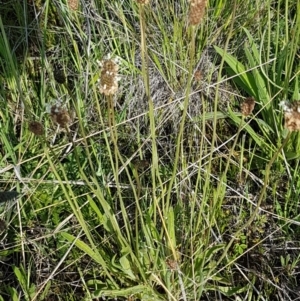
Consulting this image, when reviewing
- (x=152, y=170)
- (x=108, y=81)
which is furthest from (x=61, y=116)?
(x=152, y=170)

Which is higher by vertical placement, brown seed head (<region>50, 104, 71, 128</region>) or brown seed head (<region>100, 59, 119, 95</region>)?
brown seed head (<region>100, 59, 119, 95</region>)

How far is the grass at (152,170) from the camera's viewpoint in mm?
1048

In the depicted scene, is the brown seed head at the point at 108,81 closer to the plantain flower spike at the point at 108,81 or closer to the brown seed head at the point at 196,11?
the plantain flower spike at the point at 108,81

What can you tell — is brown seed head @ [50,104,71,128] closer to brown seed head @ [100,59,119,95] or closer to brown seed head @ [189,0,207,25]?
brown seed head @ [100,59,119,95]

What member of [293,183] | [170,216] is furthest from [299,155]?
[170,216]

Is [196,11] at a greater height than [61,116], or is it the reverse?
[196,11]

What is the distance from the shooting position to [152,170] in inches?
36.3

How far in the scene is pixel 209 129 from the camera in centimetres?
137

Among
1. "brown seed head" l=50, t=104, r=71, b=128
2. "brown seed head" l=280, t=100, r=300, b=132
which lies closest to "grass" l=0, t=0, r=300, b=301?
"brown seed head" l=50, t=104, r=71, b=128

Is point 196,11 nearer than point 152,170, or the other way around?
point 196,11

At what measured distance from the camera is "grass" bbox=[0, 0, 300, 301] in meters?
1.05

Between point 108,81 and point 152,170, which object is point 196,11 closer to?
point 108,81

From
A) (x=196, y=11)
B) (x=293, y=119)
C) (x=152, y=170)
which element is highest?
(x=196, y=11)

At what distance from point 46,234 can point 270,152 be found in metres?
0.54
